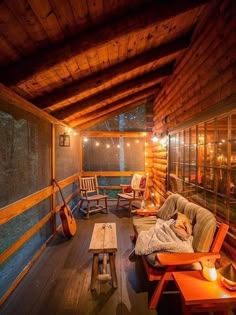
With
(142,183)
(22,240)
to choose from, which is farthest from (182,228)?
(142,183)

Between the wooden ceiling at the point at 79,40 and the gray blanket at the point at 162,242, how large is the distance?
2.08 metres

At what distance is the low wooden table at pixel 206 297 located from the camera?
4.99 ft

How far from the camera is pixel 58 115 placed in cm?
379

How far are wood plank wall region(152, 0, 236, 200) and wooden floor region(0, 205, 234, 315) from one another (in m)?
2.14

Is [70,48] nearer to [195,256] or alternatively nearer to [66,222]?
[195,256]

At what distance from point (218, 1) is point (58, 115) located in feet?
9.27

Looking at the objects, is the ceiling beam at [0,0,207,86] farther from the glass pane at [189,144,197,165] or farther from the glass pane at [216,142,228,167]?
the glass pane at [189,144,197,165]

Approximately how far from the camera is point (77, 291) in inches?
86.0

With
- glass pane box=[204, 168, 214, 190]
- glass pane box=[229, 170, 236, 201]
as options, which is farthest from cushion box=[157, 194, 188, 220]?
glass pane box=[229, 170, 236, 201]

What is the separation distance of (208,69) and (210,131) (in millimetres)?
751

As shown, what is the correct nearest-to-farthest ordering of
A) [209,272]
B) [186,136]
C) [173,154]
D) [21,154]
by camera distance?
A: [209,272] → [21,154] → [186,136] → [173,154]

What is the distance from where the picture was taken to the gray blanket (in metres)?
2.10

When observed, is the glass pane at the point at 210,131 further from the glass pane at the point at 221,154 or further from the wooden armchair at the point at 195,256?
the wooden armchair at the point at 195,256

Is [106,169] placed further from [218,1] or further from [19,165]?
[218,1]
